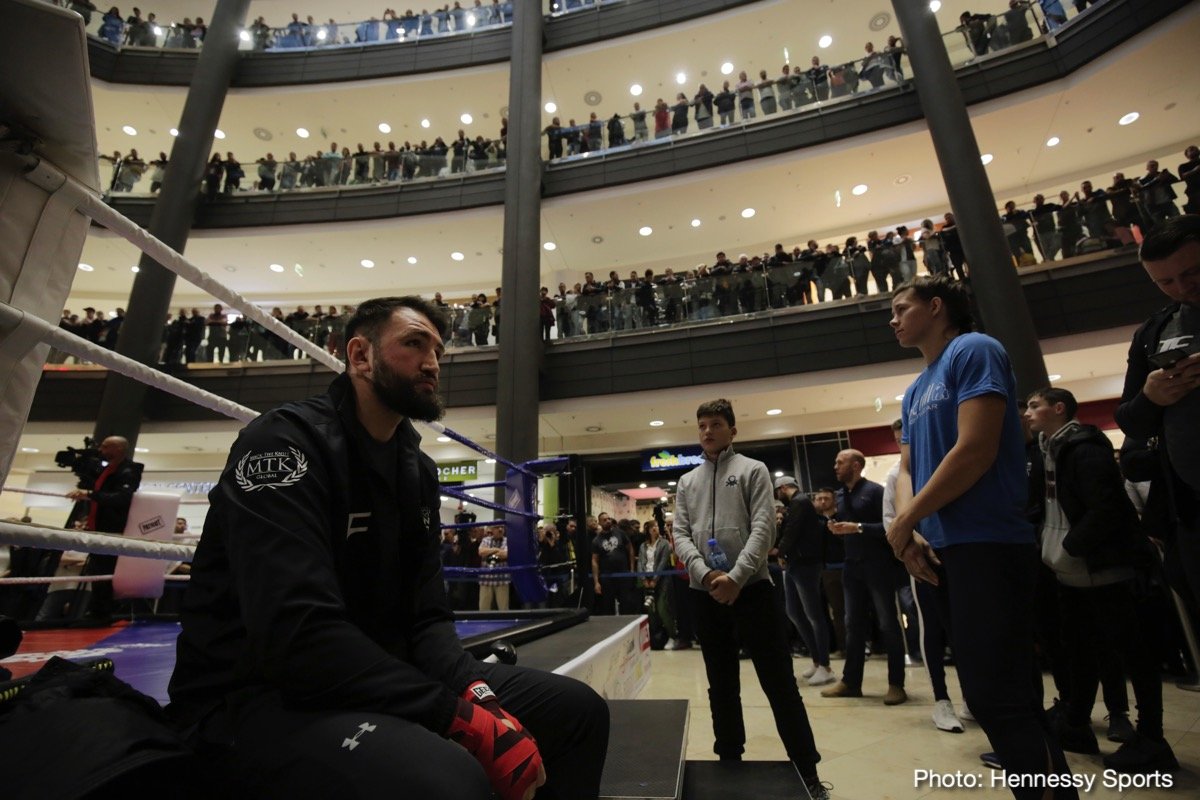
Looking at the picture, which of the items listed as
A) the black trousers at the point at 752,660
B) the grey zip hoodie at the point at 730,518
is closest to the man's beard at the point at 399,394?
the grey zip hoodie at the point at 730,518

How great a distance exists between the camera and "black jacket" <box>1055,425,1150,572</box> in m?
2.26

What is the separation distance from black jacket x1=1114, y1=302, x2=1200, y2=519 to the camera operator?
5.39 meters

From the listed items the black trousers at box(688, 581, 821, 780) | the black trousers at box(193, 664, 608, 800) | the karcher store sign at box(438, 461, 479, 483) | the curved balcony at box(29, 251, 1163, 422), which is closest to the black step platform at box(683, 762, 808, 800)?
the black trousers at box(688, 581, 821, 780)

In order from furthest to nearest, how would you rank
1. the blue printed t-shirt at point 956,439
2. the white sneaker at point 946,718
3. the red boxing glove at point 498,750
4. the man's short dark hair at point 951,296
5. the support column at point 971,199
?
the support column at point 971,199 < the white sneaker at point 946,718 < the man's short dark hair at point 951,296 < the blue printed t-shirt at point 956,439 < the red boxing glove at point 498,750

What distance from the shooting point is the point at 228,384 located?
10.1 m

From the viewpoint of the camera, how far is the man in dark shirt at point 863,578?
11.3 ft

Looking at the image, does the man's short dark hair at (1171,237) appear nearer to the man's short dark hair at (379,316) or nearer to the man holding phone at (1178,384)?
the man holding phone at (1178,384)

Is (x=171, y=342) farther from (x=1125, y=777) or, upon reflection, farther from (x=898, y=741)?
(x=1125, y=777)

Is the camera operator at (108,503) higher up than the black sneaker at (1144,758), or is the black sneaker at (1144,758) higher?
the camera operator at (108,503)

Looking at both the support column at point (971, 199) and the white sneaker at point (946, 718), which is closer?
the white sneaker at point (946, 718)

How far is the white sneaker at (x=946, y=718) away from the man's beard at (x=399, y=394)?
10.1 feet

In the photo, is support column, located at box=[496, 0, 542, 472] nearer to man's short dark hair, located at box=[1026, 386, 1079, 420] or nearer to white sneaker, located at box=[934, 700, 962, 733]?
white sneaker, located at box=[934, 700, 962, 733]

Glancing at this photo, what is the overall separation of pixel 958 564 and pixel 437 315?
1.53 meters

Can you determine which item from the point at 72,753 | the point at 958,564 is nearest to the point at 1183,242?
the point at 958,564
